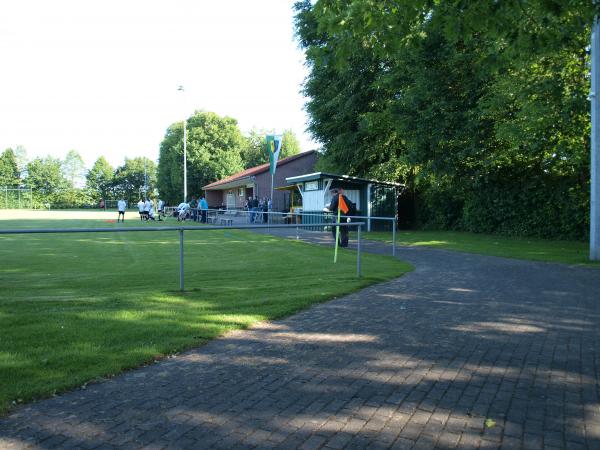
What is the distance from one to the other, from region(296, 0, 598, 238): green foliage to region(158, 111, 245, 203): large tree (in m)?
36.2

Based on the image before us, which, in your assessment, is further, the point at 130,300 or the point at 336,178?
the point at 336,178

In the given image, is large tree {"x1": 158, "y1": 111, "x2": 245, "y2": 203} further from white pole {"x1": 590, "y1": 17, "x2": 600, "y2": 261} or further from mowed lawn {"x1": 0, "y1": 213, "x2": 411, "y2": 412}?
white pole {"x1": 590, "y1": 17, "x2": 600, "y2": 261}

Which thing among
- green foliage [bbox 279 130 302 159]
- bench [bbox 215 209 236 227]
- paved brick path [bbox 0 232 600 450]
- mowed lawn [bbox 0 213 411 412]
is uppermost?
green foliage [bbox 279 130 302 159]

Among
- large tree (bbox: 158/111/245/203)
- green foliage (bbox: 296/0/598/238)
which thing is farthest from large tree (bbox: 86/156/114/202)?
green foliage (bbox: 296/0/598/238)

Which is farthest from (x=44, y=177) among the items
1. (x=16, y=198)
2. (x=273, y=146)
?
(x=273, y=146)

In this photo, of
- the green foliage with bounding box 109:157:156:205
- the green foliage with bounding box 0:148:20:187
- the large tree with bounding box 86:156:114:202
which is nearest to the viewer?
the green foliage with bounding box 0:148:20:187

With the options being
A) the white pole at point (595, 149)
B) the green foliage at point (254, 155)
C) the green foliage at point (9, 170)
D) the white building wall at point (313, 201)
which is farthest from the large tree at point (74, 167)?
the white pole at point (595, 149)

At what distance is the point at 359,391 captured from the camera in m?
3.94

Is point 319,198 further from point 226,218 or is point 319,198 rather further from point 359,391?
point 359,391

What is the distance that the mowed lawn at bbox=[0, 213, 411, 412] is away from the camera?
447cm

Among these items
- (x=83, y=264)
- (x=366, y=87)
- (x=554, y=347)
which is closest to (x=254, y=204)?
(x=366, y=87)

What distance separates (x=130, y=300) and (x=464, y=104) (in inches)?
777

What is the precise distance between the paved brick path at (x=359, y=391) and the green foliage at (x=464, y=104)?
443 cm

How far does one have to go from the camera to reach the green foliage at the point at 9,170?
99688 mm
